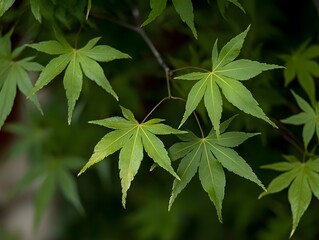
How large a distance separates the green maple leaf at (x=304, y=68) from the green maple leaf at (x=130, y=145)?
42 centimetres

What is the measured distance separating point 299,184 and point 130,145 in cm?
33

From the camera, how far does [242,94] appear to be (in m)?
1.02

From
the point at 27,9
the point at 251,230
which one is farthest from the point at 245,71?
the point at 251,230

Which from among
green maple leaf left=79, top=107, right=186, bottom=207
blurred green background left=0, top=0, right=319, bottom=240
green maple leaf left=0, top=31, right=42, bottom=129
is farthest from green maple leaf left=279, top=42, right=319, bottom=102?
green maple leaf left=0, top=31, right=42, bottom=129

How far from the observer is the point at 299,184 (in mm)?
1145

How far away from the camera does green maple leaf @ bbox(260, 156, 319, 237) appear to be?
1120mm

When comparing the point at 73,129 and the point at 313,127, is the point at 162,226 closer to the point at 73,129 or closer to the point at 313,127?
the point at 73,129

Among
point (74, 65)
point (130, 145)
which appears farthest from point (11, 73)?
point (130, 145)

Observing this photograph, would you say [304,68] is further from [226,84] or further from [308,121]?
[226,84]

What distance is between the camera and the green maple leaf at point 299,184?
112 cm

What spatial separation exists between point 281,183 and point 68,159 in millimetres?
776

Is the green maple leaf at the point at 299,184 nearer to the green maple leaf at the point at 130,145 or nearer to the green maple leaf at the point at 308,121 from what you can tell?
the green maple leaf at the point at 308,121

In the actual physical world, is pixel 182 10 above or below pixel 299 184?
above

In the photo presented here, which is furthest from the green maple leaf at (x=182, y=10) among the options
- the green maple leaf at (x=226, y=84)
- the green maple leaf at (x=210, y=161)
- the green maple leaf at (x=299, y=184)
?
the green maple leaf at (x=299, y=184)
